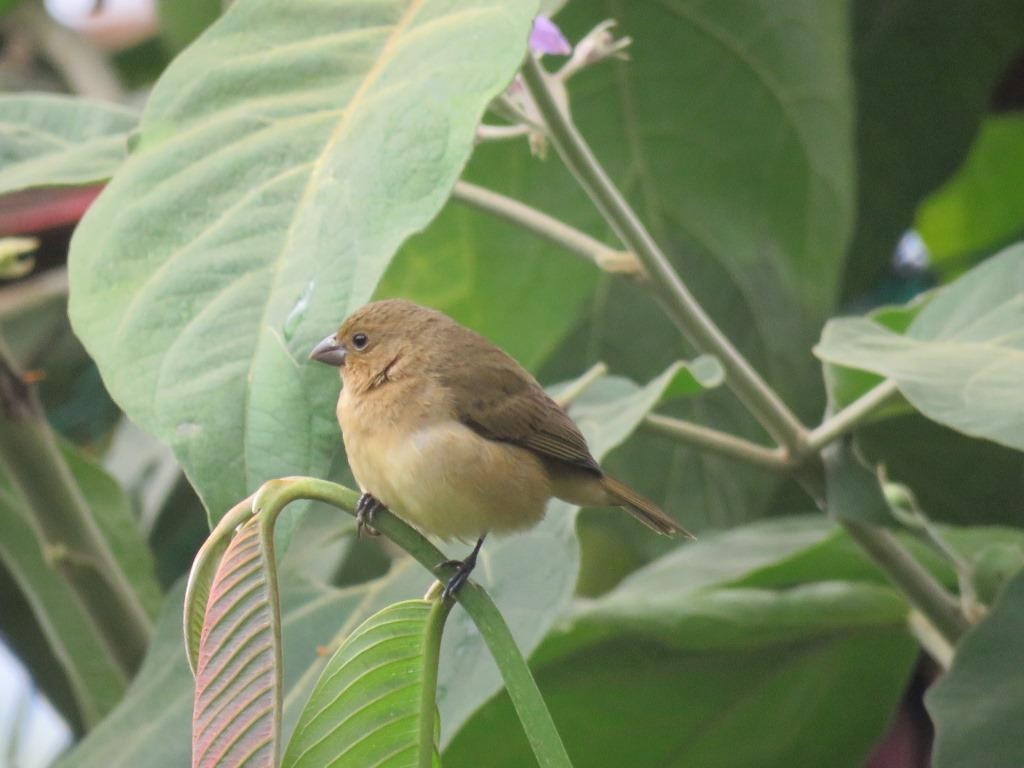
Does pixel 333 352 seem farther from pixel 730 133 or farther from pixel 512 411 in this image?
pixel 730 133

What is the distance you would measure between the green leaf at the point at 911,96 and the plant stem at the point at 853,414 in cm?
Answer: 147

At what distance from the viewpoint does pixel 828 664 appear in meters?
2.41

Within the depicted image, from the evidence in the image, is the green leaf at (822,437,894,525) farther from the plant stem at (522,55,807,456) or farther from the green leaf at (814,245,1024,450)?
the green leaf at (814,245,1024,450)

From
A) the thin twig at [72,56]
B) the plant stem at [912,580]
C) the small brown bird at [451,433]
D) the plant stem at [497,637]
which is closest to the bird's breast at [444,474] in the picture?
the small brown bird at [451,433]

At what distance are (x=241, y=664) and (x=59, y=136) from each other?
1399 mm

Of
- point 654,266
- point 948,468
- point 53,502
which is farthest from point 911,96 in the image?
point 53,502

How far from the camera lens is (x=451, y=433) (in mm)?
2031

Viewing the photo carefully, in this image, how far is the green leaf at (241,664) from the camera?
1.04m

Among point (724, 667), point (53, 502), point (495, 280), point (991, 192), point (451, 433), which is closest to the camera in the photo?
point (451, 433)

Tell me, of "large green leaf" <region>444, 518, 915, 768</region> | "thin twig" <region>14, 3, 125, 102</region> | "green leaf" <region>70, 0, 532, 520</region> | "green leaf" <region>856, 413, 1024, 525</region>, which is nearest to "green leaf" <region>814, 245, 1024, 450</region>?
"large green leaf" <region>444, 518, 915, 768</region>

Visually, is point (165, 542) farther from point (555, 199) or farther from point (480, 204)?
point (480, 204)

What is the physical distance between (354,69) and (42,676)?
1.60 meters

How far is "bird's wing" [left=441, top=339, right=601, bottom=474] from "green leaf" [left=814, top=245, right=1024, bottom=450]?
407 mm

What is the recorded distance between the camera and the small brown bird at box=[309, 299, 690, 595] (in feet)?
6.39
